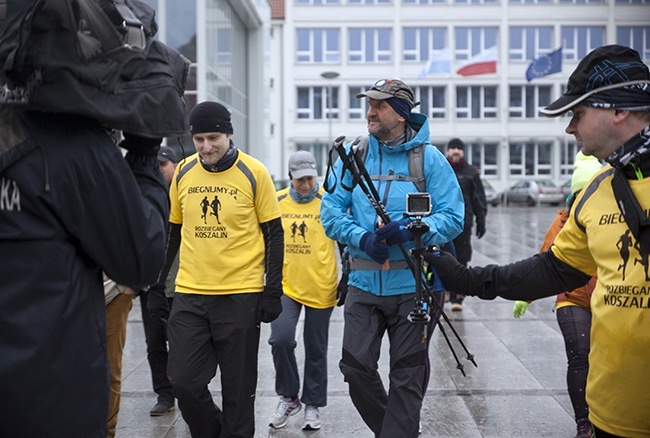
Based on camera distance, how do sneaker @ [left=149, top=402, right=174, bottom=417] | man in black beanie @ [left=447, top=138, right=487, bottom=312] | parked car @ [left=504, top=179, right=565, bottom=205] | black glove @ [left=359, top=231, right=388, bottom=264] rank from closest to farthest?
black glove @ [left=359, top=231, right=388, bottom=264], sneaker @ [left=149, top=402, right=174, bottom=417], man in black beanie @ [left=447, top=138, right=487, bottom=312], parked car @ [left=504, top=179, right=565, bottom=205]

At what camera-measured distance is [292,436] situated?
5.53 m

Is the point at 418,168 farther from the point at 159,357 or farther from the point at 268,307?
the point at 159,357

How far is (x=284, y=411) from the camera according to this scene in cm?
580

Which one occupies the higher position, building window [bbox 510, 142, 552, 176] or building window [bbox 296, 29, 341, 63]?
building window [bbox 296, 29, 341, 63]

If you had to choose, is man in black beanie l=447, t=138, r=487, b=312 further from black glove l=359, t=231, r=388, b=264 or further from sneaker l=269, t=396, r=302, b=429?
black glove l=359, t=231, r=388, b=264

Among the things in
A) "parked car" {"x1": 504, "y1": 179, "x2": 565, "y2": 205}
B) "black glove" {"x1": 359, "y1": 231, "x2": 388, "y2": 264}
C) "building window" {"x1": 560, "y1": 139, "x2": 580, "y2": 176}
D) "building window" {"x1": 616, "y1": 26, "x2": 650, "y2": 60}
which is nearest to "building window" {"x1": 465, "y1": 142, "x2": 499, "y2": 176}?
"building window" {"x1": 560, "y1": 139, "x2": 580, "y2": 176}

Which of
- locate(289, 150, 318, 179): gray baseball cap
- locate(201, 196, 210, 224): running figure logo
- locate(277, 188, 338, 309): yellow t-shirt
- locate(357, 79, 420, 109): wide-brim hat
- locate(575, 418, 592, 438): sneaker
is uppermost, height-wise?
locate(357, 79, 420, 109): wide-brim hat

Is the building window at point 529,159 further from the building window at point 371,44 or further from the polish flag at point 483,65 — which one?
the polish flag at point 483,65

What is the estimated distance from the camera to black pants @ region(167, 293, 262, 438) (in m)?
4.73

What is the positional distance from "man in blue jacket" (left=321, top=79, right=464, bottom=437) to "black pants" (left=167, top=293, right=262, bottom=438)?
1.96ft

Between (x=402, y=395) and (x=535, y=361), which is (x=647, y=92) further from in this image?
(x=535, y=361)

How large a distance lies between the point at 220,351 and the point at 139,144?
8.85 feet

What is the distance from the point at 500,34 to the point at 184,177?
2115 inches

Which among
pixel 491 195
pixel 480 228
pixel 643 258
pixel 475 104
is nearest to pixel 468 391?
pixel 643 258
